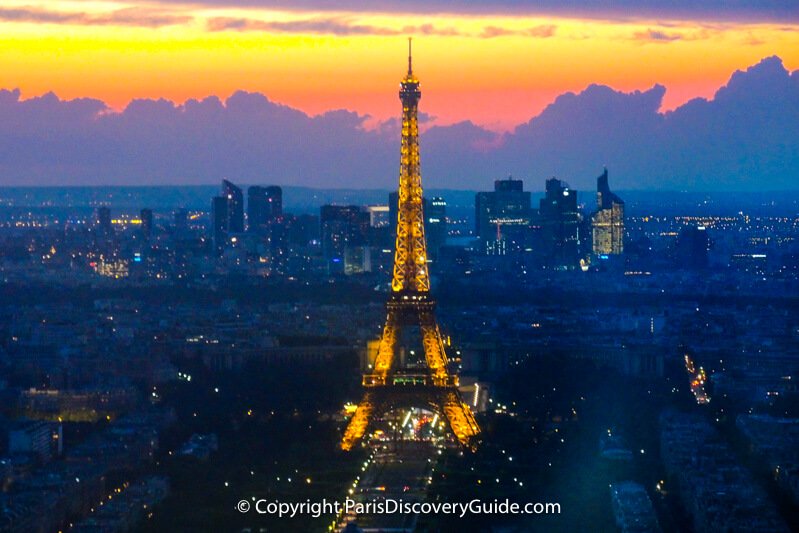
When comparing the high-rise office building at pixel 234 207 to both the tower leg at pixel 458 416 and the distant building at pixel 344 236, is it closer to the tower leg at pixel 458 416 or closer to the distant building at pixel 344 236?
the distant building at pixel 344 236

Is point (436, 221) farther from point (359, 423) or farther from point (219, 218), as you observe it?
point (359, 423)

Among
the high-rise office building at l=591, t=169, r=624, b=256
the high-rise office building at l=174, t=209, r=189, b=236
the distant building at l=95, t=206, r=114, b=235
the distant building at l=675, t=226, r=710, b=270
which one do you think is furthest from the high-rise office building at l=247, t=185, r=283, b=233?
the distant building at l=675, t=226, r=710, b=270

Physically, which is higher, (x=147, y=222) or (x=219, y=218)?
(x=219, y=218)

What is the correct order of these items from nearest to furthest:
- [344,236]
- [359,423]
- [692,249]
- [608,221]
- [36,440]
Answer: [36,440]
[359,423]
[344,236]
[692,249]
[608,221]

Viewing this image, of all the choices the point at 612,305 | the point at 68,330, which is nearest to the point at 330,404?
the point at 68,330

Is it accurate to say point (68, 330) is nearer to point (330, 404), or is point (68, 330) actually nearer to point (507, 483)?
point (330, 404)

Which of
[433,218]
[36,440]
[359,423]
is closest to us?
[36,440]

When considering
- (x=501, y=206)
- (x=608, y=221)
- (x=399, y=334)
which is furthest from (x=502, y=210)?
(x=399, y=334)
